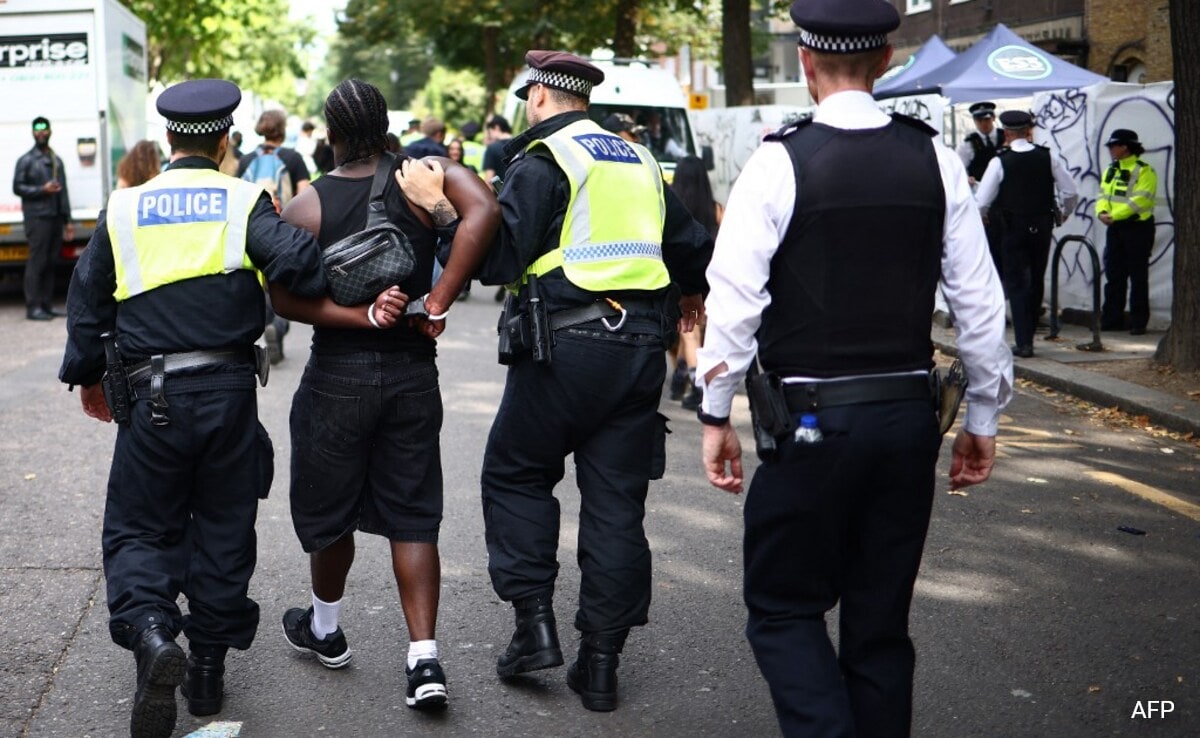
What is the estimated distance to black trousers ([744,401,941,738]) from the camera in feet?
11.2

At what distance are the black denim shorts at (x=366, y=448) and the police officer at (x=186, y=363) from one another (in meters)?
0.18

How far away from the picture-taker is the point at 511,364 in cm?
471

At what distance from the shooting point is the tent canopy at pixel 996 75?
637 inches

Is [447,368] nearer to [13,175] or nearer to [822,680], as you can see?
[13,175]

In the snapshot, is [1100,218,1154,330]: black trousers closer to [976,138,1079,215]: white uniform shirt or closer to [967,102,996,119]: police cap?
[976,138,1079,215]: white uniform shirt

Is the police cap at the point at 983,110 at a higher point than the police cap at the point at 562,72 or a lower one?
higher

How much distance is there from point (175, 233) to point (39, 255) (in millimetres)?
12038

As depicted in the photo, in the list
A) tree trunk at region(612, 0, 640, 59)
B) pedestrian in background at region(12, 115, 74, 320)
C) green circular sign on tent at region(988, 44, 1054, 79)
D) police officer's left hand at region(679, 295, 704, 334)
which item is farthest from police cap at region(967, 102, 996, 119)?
tree trunk at region(612, 0, 640, 59)

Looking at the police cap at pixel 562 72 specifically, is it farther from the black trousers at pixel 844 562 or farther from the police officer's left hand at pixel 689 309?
the black trousers at pixel 844 562

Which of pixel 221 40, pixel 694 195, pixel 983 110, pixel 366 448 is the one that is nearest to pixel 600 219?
pixel 366 448

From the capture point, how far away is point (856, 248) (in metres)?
3.40

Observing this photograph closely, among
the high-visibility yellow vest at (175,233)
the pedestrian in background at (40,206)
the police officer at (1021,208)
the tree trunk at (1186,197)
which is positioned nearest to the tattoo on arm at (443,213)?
the high-visibility yellow vest at (175,233)

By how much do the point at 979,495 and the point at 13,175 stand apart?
12083 millimetres

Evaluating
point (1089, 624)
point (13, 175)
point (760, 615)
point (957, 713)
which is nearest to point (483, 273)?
point (760, 615)
